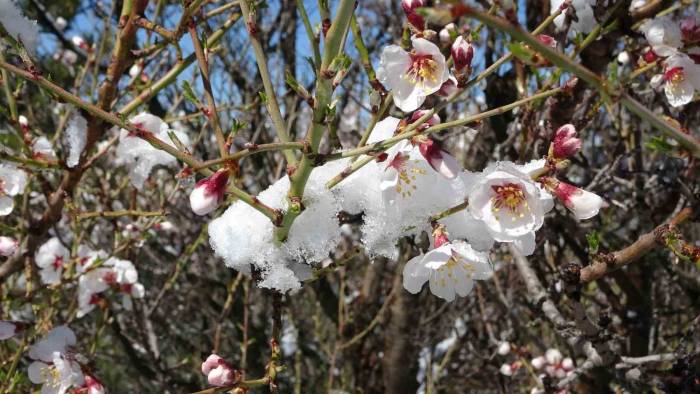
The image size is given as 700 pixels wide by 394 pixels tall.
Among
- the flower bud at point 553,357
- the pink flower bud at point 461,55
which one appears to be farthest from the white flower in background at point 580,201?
the flower bud at point 553,357

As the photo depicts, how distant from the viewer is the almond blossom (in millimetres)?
2137

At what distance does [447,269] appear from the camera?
152cm

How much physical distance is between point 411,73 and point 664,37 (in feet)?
2.70

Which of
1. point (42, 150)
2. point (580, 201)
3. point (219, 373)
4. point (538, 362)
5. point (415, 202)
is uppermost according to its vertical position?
point (42, 150)

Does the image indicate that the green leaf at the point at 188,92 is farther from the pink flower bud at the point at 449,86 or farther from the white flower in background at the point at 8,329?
Result: the white flower in background at the point at 8,329

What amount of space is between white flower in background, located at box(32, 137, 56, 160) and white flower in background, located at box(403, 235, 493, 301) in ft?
5.04

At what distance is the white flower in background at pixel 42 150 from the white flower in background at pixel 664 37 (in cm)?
208

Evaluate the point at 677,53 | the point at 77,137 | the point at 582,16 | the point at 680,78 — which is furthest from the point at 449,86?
the point at 77,137

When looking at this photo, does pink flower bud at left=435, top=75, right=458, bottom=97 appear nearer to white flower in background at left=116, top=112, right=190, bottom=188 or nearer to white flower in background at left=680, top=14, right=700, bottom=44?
white flower in background at left=680, top=14, right=700, bottom=44

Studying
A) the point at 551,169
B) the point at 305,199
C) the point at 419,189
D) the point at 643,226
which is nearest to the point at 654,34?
the point at 551,169

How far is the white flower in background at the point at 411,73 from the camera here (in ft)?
4.22

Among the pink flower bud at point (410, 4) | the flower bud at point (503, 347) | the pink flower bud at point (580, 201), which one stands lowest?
the pink flower bud at point (580, 201)

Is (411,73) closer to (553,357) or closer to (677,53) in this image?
(677,53)

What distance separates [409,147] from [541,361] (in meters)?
3.18
